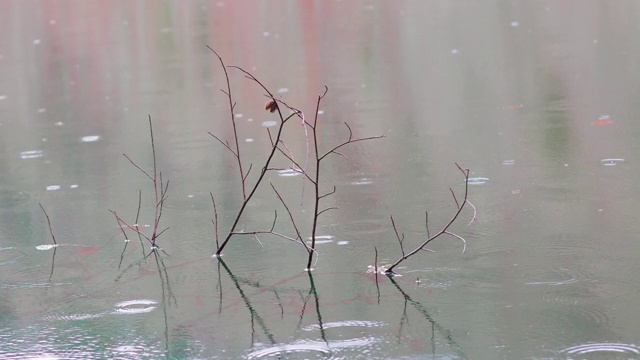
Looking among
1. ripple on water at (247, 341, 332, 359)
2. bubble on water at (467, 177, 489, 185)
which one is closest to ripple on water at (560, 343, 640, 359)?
ripple on water at (247, 341, 332, 359)

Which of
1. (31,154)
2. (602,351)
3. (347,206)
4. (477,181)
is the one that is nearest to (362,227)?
(347,206)

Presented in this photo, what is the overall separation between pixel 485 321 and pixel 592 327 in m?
0.30

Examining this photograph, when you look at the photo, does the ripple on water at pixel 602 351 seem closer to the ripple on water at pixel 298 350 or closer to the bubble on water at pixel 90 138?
the ripple on water at pixel 298 350

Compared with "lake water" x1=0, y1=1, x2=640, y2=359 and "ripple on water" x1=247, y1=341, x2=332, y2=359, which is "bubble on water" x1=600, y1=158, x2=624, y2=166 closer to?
"lake water" x1=0, y1=1, x2=640, y2=359

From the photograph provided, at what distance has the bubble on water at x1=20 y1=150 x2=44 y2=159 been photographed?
19.2 feet

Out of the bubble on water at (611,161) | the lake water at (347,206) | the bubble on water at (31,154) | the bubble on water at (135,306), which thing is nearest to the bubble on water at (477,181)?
the lake water at (347,206)

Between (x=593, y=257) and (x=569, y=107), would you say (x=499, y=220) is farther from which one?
(x=569, y=107)

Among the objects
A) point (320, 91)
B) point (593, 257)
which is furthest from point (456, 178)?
point (320, 91)

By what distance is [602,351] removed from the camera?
260 cm

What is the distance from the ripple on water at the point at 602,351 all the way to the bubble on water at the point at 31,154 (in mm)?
4036

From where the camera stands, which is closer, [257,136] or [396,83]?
[257,136]

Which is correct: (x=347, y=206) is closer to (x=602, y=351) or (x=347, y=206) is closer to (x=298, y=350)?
(x=298, y=350)

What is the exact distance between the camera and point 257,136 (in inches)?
235

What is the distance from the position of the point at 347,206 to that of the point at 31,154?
2.51 meters
